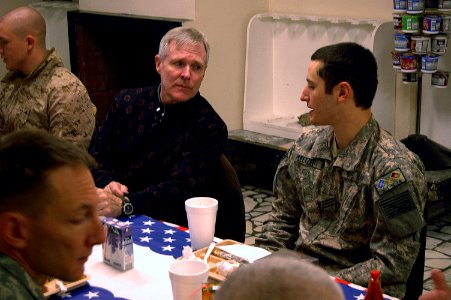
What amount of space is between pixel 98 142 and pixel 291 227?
1.05 m

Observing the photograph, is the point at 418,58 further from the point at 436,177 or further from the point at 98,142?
the point at 98,142

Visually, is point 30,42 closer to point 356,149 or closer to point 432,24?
point 356,149

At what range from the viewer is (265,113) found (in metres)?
5.91

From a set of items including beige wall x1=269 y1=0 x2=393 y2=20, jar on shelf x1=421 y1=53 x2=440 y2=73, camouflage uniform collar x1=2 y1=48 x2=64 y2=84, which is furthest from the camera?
beige wall x1=269 y1=0 x2=393 y2=20

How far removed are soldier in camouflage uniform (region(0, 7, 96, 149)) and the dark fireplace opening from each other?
1779mm

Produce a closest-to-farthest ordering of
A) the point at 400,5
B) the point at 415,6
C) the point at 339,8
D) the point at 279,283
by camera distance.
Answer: the point at 279,283, the point at 415,6, the point at 400,5, the point at 339,8

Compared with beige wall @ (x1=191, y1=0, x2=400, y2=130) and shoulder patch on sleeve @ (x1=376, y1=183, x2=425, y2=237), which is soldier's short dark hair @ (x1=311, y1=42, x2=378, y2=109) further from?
beige wall @ (x1=191, y1=0, x2=400, y2=130)

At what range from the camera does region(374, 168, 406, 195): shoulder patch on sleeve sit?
95.9 inches

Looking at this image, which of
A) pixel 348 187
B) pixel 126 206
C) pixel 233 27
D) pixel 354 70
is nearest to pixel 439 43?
pixel 233 27

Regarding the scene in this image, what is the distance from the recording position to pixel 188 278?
1.95 meters

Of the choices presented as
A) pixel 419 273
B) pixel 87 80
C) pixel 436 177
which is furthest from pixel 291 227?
pixel 87 80

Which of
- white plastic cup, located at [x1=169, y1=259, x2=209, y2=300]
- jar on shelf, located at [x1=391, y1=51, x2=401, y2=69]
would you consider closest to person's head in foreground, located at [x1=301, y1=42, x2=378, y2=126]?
white plastic cup, located at [x1=169, y1=259, x2=209, y2=300]

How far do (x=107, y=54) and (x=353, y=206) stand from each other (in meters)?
4.22

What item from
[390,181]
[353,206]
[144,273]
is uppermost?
[390,181]
